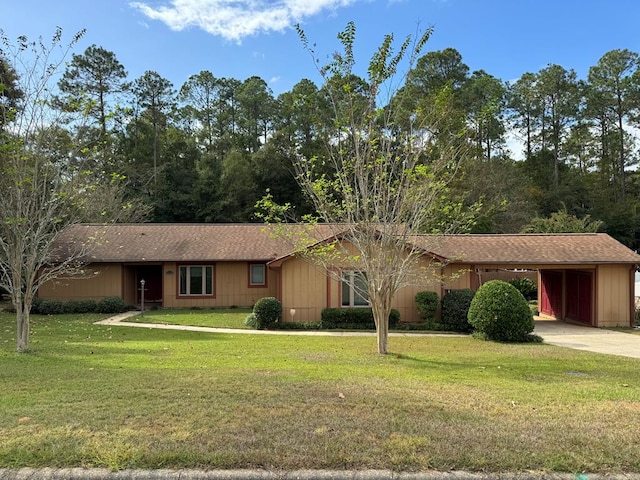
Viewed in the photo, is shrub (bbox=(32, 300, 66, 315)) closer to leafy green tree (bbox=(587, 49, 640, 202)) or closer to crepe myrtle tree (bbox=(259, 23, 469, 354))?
crepe myrtle tree (bbox=(259, 23, 469, 354))

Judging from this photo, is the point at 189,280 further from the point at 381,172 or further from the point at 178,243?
the point at 381,172

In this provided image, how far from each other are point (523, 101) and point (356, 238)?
4706 cm

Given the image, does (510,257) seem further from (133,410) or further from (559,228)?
(133,410)

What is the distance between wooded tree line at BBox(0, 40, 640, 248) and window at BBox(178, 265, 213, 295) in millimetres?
14859

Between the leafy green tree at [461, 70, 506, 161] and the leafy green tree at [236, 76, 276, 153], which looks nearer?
the leafy green tree at [461, 70, 506, 161]

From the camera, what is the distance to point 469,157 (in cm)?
3259

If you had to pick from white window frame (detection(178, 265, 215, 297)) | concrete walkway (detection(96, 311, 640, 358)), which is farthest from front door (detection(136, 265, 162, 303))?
concrete walkway (detection(96, 311, 640, 358))

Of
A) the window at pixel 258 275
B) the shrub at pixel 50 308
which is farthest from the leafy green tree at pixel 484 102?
the shrub at pixel 50 308

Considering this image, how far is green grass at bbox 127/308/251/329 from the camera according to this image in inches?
655

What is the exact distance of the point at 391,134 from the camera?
11.1 metres

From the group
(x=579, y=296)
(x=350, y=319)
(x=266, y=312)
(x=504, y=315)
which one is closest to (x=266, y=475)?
(x=504, y=315)

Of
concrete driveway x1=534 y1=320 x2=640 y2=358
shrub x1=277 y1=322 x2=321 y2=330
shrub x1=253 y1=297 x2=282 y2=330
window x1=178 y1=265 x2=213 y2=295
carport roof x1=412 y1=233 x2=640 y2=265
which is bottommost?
concrete driveway x1=534 y1=320 x2=640 y2=358

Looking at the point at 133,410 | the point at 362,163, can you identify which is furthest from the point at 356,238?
the point at 133,410

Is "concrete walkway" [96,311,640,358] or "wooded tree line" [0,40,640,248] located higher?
"wooded tree line" [0,40,640,248]
